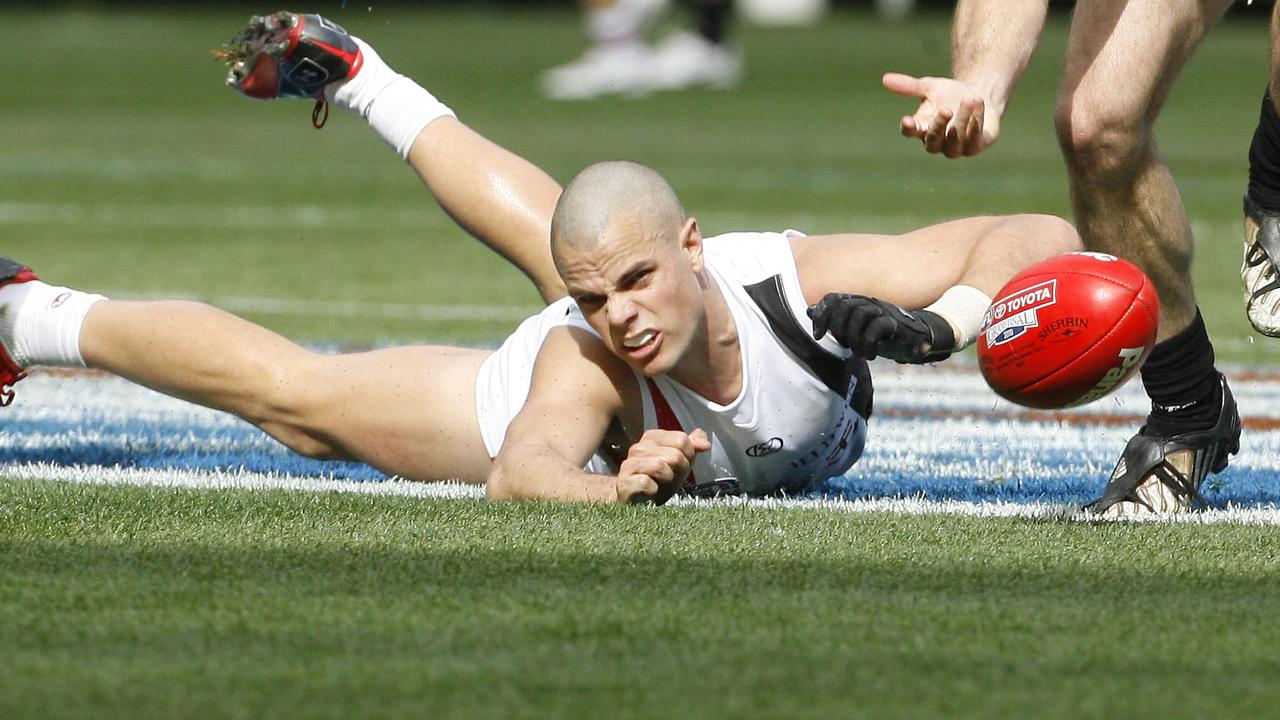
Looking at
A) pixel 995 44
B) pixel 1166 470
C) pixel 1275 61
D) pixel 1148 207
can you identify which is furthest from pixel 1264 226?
pixel 995 44

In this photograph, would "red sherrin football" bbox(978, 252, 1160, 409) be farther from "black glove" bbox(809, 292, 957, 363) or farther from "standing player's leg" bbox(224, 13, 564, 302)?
"standing player's leg" bbox(224, 13, 564, 302)

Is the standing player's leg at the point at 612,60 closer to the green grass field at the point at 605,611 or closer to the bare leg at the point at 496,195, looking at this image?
the green grass field at the point at 605,611

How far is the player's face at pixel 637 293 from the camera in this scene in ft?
14.3

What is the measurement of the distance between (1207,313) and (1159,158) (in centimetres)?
438

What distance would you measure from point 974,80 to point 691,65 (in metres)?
21.8

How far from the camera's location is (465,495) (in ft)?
15.7

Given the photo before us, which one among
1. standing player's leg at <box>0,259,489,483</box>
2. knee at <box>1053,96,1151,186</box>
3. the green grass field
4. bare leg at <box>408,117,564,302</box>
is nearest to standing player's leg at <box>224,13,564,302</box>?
bare leg at <box>408,117,564,302</box>

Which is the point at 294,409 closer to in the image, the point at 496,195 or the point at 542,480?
the point at 496,195

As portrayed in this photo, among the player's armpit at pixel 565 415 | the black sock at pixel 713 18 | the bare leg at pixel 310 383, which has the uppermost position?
the player's armpit at pixel 565 415

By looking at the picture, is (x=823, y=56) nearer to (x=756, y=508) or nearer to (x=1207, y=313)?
(x=1207, y=313)

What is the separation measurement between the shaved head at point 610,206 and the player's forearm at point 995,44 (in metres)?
0.69

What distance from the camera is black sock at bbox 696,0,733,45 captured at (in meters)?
25.2

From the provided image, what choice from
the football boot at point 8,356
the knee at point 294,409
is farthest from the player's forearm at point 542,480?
the football boot at point 8,356

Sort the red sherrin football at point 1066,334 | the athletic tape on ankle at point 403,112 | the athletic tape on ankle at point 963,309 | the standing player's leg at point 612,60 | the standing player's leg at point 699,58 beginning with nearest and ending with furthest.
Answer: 1. the red sherrin football at point 1066,334
2. the athletic tape on ankle at point 963,309
3. the athletic tape on ankle at point 403,112
4. the standing player's leg at point 612,60
5. the standing player's leg at point 699,58
